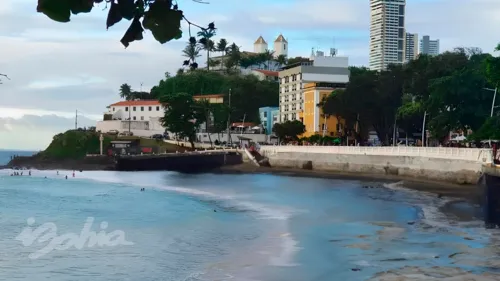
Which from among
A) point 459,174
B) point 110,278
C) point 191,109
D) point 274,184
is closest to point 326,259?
point 110,278

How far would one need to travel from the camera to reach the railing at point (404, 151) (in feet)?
144

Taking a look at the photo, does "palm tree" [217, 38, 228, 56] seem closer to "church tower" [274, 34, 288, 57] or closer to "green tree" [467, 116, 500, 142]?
"church tower" [274, 34, 288, 57]

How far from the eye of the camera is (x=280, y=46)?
563 feet

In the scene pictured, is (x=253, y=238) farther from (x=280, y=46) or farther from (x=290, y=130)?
(x=280, y=46)

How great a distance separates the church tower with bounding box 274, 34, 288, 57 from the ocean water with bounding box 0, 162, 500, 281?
127 m

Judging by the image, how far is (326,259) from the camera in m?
19.6

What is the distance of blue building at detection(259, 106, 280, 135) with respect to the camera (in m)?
112

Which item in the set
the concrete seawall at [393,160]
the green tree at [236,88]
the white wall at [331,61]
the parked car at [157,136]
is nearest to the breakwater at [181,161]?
the concrete seawall at [393,160]

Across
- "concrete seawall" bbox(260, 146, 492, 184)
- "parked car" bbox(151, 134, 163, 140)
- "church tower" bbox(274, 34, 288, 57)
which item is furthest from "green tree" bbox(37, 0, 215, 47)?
"church tower" bbox(274, 34, 288, 57)

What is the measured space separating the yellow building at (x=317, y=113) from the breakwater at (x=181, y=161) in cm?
1559

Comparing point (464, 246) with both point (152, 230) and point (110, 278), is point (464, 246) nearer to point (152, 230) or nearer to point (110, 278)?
point (110, 278)

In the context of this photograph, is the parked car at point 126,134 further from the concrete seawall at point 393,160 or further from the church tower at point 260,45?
the church tower at point 260,45

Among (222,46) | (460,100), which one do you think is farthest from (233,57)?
(460,100)

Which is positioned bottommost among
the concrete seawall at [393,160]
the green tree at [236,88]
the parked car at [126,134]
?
the concrete seawall at [393,160]
